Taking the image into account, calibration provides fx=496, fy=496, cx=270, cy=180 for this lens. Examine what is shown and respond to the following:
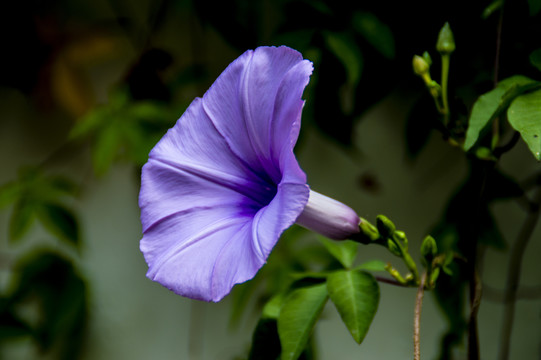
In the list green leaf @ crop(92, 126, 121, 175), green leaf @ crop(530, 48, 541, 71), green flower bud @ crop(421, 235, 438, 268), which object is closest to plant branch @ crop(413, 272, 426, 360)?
green flower bud @ crop(421, 235, 438, 268)

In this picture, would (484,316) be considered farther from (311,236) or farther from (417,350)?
(417,350)

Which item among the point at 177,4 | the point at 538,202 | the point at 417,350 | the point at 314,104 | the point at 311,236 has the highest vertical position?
the point at 177,4

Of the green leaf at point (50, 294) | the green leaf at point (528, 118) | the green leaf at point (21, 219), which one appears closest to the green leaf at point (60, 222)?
the green leaf at point (21, 219)

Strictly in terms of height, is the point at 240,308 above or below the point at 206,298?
below

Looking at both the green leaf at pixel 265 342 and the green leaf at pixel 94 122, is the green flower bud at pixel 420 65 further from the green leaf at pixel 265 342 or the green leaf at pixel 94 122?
the green leaf at pixel 94 122

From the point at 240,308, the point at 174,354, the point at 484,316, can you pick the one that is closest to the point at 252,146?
the point at 240,308

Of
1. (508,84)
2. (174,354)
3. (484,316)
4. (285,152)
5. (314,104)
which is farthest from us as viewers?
(174,354)

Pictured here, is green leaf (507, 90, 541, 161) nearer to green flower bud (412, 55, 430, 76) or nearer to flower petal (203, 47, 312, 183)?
green flower bud (412, 55, 430, 76)
